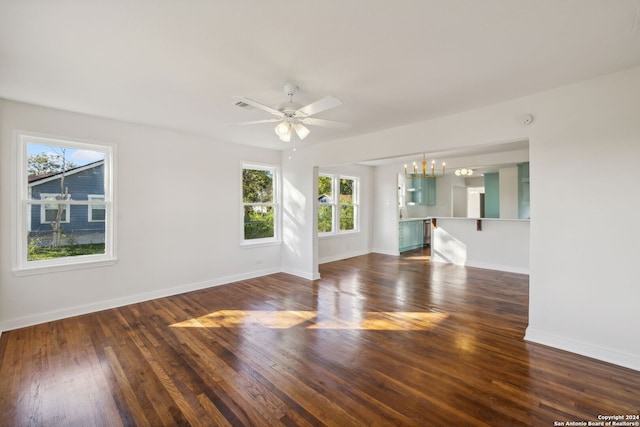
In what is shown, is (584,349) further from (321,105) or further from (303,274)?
(303,274)

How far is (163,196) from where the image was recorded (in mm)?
4348

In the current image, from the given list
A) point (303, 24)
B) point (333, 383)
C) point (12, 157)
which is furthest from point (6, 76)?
point (333, 383)

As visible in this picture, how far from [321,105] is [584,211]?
2.66 metres

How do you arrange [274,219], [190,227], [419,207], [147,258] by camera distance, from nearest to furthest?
[147,258]
[190,227]
[274,219]
[419,207]

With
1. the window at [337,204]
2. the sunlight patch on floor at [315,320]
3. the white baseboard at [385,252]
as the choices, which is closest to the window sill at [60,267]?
the sunlight patch on floor at [315,320]

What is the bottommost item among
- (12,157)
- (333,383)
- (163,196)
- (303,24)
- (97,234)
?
(333,383)

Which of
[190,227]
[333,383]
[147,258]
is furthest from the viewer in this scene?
[190,227]

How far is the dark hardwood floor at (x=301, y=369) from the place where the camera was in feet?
6.28

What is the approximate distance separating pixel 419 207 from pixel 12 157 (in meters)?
9.23

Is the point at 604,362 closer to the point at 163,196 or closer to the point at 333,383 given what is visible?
the point at 333,383

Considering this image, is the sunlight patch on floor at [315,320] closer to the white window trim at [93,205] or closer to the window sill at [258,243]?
the window sill at [258,243]

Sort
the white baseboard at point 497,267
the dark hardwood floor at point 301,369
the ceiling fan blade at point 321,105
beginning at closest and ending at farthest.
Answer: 1. the dark hardwood floor at point 301,369
2. the ceiling fan blade at point 321,105
3. the white baseboard at point 497,267

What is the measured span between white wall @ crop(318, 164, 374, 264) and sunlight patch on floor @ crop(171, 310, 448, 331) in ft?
11.0

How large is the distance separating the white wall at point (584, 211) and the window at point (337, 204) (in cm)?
437
